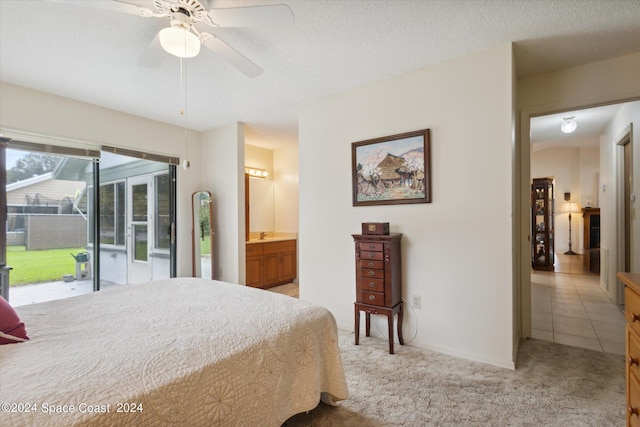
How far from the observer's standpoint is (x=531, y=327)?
118 inches

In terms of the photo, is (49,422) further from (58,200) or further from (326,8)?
(58,200)

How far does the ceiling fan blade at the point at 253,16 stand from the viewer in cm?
151

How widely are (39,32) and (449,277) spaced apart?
359cm

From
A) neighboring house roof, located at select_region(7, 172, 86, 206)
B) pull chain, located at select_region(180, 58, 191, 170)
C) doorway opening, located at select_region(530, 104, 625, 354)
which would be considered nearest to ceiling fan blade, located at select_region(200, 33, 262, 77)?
pull chain, located at select_region(180, 58, 191, 170)

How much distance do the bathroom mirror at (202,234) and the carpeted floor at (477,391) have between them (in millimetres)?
2507

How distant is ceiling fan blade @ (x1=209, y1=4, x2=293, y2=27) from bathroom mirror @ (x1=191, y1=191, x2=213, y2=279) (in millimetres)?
2883

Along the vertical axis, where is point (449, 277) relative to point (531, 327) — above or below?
above

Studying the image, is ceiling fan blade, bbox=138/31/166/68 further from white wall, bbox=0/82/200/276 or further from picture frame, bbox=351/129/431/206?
white wall, bbox=0/82/200/276

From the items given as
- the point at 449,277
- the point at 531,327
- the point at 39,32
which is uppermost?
the point at 39,32

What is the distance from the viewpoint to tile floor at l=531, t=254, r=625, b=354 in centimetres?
272

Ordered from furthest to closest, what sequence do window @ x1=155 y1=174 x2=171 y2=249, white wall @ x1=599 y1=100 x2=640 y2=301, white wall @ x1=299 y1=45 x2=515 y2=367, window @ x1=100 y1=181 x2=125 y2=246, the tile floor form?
window @ x1=155 y1=174 x2=171 y2=249 < window @ x1=100 y1=181 x2=125 y2=246 < white wall @ x1=599 y1=100 x2=640 y2=301 < the tile floor < white wall @ x1=299 y1=45 x2=515 y2=367

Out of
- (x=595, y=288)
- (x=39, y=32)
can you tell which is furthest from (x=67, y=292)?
(x=595, y=288)

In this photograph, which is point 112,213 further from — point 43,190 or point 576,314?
point 576,314

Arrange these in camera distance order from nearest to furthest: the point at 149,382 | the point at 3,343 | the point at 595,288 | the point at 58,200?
the point at 149,382 < the point at 3,343 < the point at 58,200 < the point at 595,288
